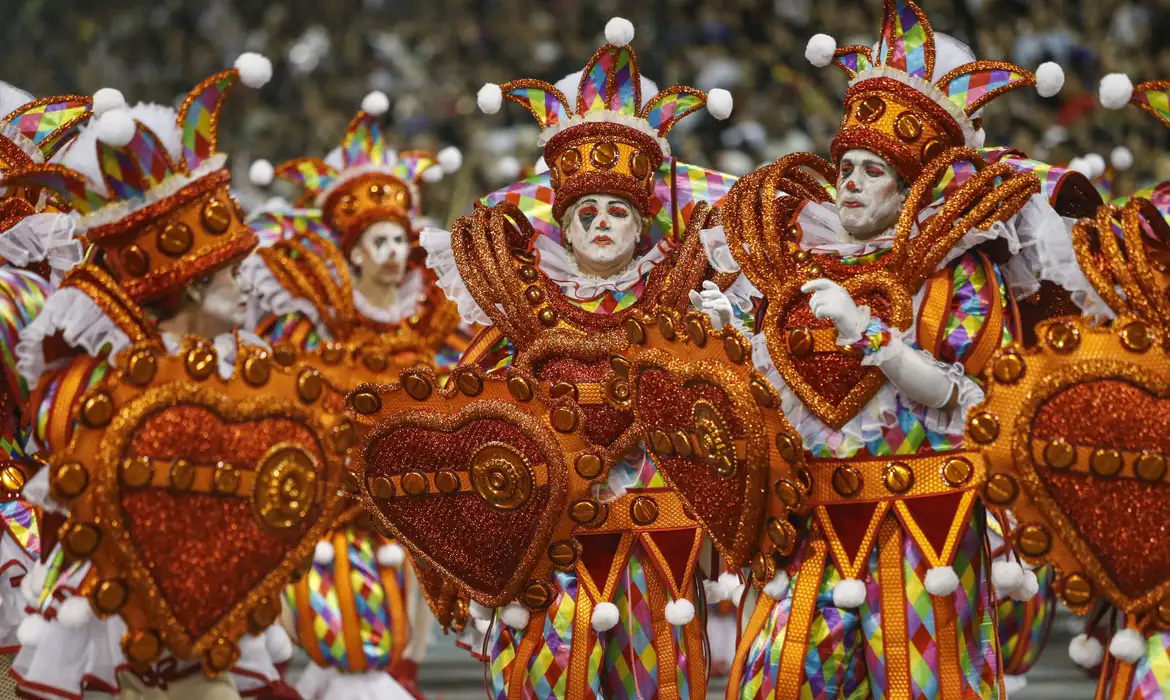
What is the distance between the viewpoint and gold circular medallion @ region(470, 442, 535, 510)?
5.19 metres

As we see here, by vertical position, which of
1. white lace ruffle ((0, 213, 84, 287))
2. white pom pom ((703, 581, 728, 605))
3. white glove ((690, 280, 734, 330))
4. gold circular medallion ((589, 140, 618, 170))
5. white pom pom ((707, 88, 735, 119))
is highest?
white pom pom ((707, 88, 735, 119))

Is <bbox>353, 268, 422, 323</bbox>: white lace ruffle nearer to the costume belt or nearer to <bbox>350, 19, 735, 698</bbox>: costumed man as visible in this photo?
<bbox>350, 19, 735, 698</bbox>: costumed man

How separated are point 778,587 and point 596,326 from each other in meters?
1.13

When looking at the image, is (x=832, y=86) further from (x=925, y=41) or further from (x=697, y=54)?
(x=925, y=41)

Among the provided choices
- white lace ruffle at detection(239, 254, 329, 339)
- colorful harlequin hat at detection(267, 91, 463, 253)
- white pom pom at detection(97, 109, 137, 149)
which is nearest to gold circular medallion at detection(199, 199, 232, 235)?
white pom pom at detection(97, 109, 137, 149)

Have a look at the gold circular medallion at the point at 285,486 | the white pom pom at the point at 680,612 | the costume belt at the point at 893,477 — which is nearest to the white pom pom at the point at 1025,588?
the costume belt at the point at 893,477

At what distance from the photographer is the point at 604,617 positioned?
539 cm

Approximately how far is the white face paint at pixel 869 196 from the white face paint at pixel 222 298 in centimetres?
178

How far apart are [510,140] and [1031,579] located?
10147 millimetres

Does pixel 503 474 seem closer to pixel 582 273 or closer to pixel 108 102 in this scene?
pixel 582 273

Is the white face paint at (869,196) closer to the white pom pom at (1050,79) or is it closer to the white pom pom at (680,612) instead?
the white pom pom at (1050,79)

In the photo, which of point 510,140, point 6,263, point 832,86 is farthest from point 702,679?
point 510,140

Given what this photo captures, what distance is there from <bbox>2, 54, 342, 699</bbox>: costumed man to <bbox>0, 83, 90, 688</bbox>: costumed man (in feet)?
1.10

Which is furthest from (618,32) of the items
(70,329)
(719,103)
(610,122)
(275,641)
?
(275,641)
